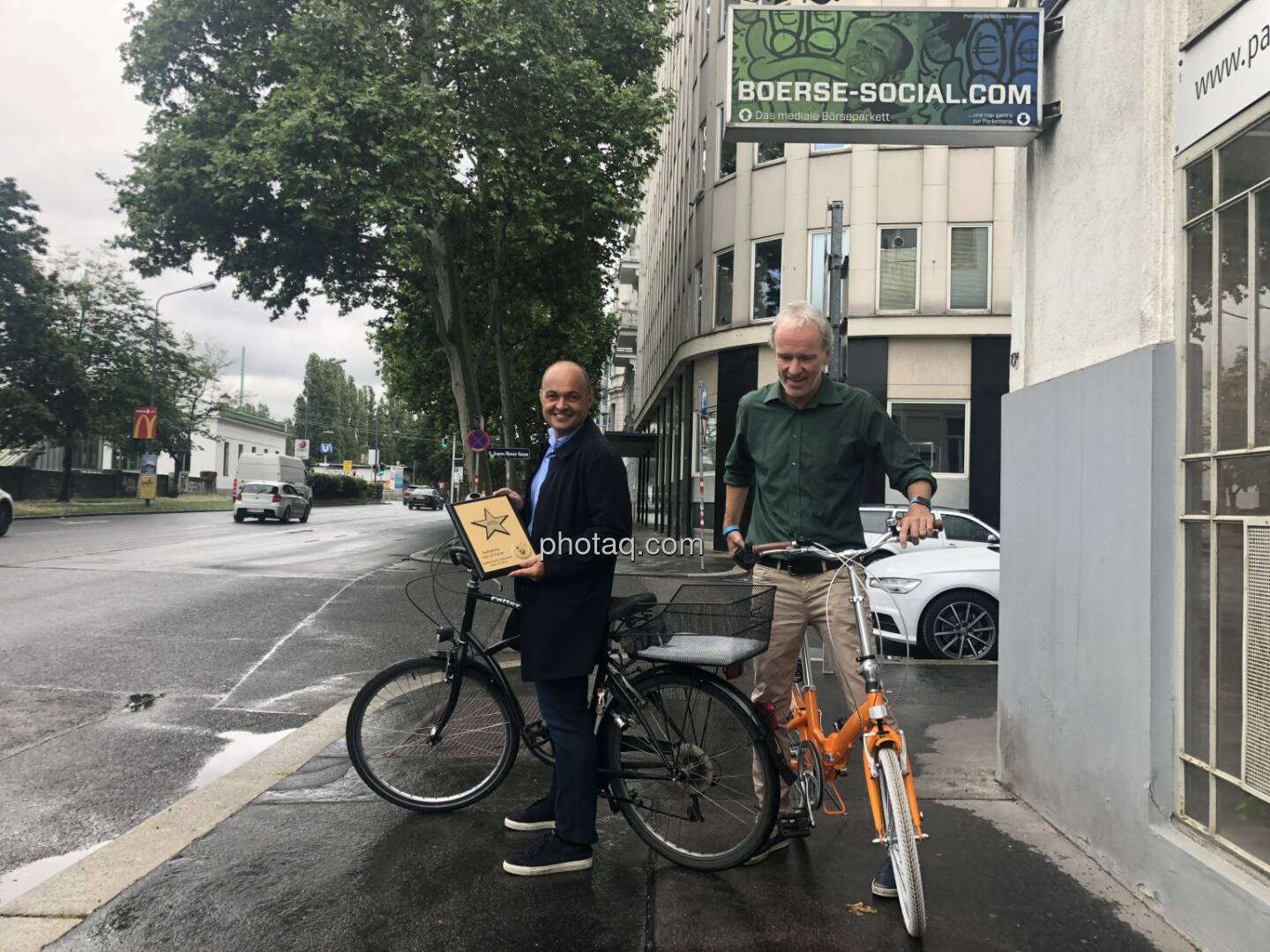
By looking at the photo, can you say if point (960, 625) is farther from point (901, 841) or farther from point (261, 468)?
point (261, 468)

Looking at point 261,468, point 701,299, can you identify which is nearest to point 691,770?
point 701,299

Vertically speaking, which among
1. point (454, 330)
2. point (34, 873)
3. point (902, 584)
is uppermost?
point (454, 330)

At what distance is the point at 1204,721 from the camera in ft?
9.87

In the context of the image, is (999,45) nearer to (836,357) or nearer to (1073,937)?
(1073,937)

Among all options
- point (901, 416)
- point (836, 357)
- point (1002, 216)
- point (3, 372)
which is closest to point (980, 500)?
point (901, 416)

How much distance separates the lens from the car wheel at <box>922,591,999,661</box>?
817cm

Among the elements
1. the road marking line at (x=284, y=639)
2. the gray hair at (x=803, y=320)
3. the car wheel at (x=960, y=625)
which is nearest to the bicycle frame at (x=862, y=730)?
the gray hair at (x=803, y=320)

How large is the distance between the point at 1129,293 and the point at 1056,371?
2.20 feet

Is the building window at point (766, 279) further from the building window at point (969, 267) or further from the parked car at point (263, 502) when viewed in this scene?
the parked car at point (263, 502)

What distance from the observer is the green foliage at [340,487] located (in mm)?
60781

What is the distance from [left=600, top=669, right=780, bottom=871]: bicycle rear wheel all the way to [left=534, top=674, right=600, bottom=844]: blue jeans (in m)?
0.11

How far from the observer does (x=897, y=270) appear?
2133cm

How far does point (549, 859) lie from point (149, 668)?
5048mm

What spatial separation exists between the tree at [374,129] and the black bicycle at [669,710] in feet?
49.2
